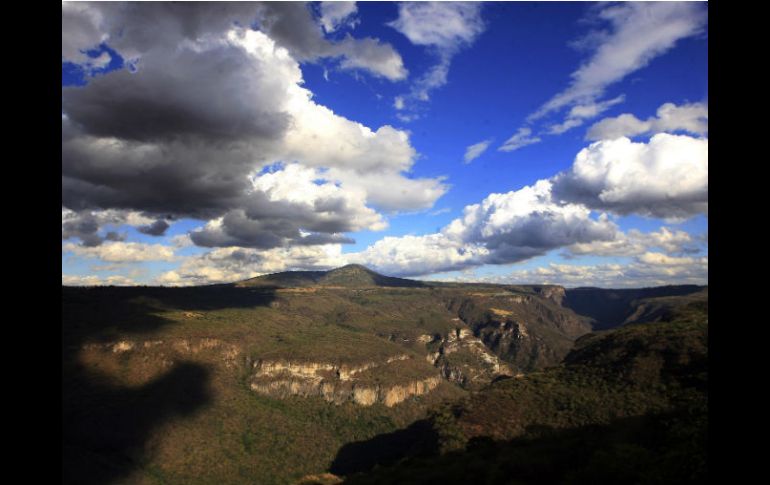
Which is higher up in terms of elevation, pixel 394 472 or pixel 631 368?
pixel 631 368

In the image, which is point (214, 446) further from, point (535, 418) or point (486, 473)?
point (486, 473)

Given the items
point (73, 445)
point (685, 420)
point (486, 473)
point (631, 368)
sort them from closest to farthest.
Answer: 1. point (685, 420)
2. point (486, 473)
3. point (631, 368)
4. point (73, 445)

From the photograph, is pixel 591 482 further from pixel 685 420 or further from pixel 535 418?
pixel 535 418

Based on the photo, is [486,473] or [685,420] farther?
[486,473]
